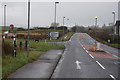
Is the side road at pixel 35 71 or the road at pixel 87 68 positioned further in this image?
the road at pixel 87 68

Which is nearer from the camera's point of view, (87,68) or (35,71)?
(35,71)

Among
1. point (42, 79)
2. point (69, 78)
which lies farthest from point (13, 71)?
point (69, 78)

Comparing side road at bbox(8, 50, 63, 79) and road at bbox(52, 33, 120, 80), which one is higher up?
side road at bbox(8, 50, 63, 79)

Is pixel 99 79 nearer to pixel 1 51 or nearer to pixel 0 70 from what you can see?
pixel 0 70

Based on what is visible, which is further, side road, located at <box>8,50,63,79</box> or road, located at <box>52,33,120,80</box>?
road, located at <box>52,33,120,80</box>

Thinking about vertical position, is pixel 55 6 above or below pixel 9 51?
above

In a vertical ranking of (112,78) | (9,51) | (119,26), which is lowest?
(112,78)

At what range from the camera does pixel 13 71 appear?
979 cm

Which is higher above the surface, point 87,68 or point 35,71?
point 35,71

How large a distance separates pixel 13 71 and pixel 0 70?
0.72 metres

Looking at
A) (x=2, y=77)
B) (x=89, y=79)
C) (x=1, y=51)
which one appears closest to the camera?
(x=2, y=77)

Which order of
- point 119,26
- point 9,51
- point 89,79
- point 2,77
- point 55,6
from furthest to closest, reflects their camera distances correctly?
point 119,26, point 55,6, point 9,51, point 89,79, point 2,77

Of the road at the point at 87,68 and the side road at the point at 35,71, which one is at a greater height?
the side road at the point at 35,71

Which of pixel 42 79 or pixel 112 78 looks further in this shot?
pixel 112 78
